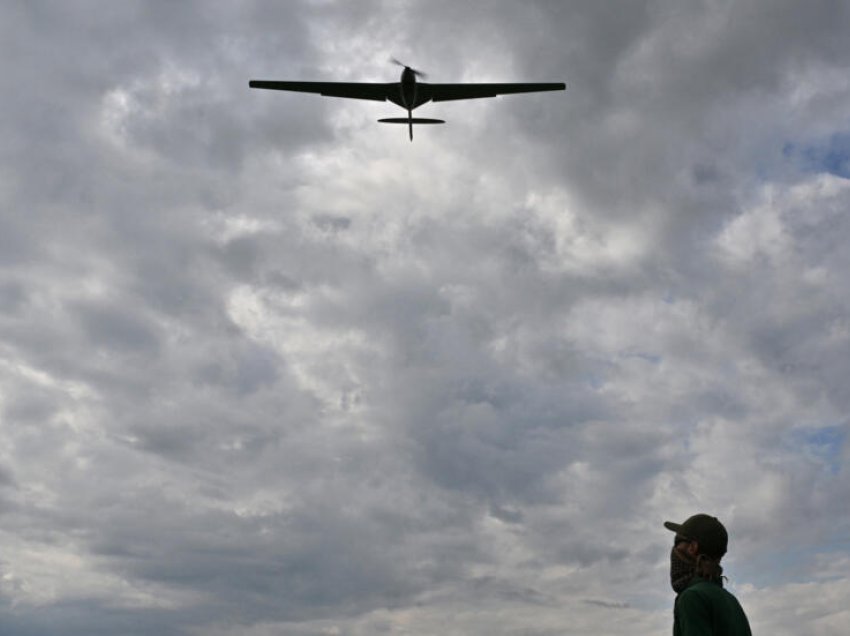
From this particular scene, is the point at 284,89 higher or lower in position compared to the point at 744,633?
higher

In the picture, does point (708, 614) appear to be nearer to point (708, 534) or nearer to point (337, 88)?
point (708, 534)

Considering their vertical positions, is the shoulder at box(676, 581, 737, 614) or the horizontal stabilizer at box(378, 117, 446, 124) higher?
the horizontal stabilizer at box(378, 117, 446, 124)

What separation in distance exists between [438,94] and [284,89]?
577 inches

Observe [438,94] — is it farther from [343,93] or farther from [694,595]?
[694,595]

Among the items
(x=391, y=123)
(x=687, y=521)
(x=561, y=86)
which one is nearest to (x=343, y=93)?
(x=391, y=123)

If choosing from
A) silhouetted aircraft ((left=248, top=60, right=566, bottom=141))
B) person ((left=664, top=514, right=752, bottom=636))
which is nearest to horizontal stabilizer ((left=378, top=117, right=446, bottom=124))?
silhouetted aircraft ((left=248, top=60, right=566, bottom=141))

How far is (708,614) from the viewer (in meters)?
8.48

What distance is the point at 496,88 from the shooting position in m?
75.8

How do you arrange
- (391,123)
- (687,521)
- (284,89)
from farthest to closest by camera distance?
(284,89)
(391,123)
(687,521)

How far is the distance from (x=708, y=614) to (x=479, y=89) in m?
71.6

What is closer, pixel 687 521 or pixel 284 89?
pixel 687 521

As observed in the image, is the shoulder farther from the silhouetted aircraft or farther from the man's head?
the silhouetted aircraft

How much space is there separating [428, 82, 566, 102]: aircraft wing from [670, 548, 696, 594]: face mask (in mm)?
68376

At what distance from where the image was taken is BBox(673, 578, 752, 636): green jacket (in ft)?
27.5
